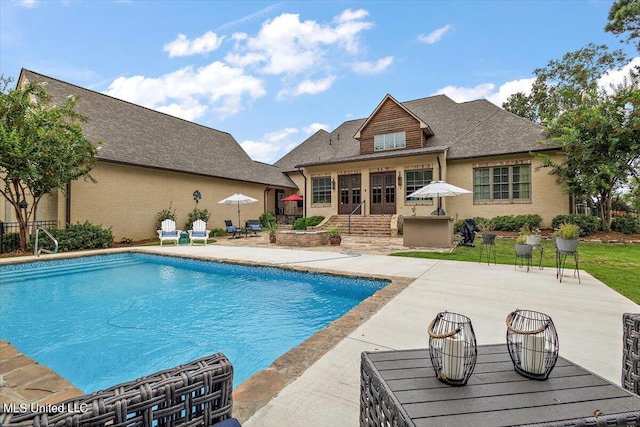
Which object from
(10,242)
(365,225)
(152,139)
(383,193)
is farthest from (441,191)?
(10,242)

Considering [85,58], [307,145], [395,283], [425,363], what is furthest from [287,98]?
[425,363]

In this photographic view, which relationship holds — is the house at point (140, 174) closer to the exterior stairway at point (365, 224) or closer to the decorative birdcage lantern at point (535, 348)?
the exterior stairway at point (365, 224)

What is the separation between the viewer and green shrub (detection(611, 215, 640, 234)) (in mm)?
13391

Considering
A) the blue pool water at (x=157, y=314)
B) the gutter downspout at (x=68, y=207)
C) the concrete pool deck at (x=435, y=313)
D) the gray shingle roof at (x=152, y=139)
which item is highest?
the gray shingle roof at (x=152, y=139)

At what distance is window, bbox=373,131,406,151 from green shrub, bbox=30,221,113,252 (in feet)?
48.8

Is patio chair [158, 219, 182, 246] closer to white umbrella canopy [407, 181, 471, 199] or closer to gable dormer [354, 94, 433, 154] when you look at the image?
white umbrella canopy [407, 181, 471, 199]

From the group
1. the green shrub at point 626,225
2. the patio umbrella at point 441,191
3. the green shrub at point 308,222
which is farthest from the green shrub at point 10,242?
the green shrub at point 626,225

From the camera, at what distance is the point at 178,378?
1.01 meters

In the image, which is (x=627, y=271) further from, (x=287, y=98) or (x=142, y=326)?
(x=287, y=98)

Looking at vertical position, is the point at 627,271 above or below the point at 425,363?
below

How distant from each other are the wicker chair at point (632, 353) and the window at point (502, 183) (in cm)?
1589

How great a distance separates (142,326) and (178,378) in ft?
15.0

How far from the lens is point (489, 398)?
1307 millimetres

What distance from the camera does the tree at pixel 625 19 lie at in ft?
49.3
